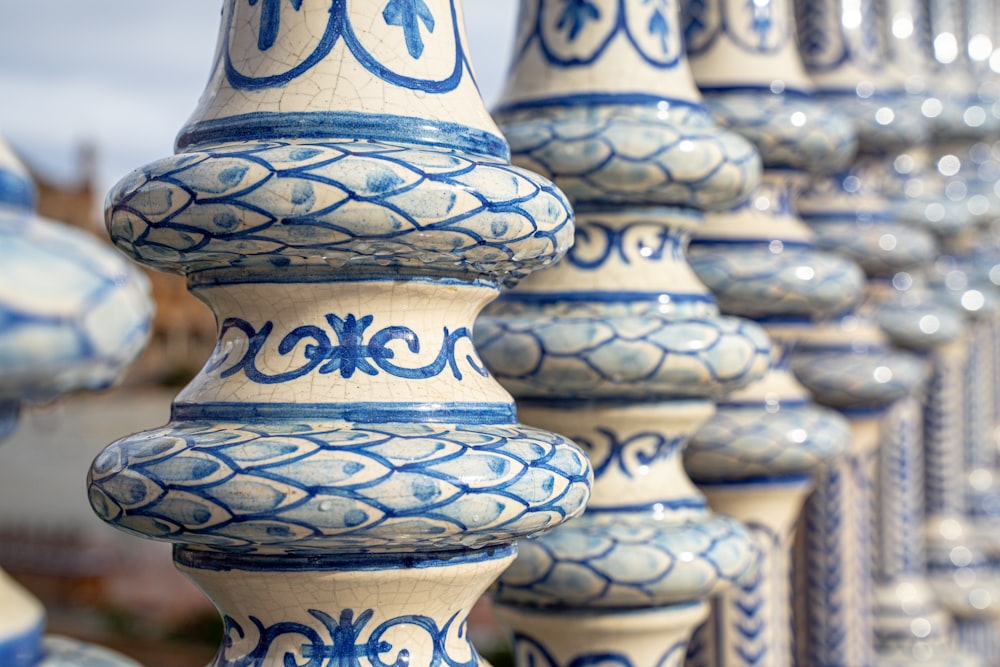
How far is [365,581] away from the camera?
0.52m

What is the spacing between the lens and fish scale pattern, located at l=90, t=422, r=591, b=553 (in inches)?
19.1

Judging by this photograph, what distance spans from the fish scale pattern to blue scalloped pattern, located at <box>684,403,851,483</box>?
469 mm

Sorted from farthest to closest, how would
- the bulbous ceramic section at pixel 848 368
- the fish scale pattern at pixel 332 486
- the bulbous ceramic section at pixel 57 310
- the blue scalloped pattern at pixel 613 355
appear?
the bulbous ceramic section at pixel 848 368 < the blue scalloped pattern at pixel 613 355 < the fish scale pattern at pixel 332 486 < the bulbous ceramic section at pixel 57 310

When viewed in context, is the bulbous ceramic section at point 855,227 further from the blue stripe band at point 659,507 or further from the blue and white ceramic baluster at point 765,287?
the blue stripe band at point 659,507

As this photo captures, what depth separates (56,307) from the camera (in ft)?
1.14

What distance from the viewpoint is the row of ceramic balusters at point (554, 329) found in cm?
50

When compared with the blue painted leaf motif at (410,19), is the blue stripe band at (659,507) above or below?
below

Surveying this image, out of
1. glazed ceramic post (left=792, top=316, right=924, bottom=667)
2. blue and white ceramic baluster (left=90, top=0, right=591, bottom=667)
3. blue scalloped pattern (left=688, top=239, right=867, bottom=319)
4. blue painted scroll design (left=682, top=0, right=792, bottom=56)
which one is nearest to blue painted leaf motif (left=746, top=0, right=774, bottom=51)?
blue painted scroll design (left=682, top=0, right=792, bottom=56)

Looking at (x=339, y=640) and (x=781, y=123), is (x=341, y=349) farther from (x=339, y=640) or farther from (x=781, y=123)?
(x=781, y=123)

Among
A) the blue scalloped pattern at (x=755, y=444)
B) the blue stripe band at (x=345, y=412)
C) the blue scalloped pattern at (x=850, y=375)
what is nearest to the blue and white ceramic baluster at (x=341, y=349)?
the blue stripe band at (x=345, y=412)

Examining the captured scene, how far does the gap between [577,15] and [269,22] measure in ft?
0.99

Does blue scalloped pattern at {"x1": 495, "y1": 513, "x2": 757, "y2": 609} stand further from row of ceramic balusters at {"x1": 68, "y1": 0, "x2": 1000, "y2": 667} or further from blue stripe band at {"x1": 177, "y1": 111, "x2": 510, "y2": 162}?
blue stripe band at {"x1": 177, "y1": 111, "x2": 510, "y2": 162}

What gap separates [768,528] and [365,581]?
0.58 metres

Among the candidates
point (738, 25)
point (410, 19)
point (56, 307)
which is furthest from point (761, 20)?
point (56, 307)
